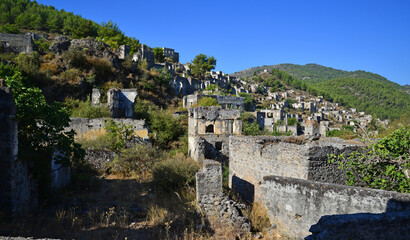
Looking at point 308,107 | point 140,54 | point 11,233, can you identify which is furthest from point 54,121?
point 308,107

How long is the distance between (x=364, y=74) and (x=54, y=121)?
195 metres

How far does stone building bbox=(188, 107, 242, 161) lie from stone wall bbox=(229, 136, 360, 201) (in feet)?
17.8

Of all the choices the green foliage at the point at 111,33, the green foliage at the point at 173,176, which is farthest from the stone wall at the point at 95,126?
the green foliage at the point at 111,33

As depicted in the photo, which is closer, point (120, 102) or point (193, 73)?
point (120, 102)

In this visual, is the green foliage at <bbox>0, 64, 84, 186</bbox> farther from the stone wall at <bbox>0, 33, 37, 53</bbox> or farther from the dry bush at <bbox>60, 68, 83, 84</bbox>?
the stone wall at <bbox>0, 33, 37, 53</bbox>

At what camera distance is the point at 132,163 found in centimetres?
987

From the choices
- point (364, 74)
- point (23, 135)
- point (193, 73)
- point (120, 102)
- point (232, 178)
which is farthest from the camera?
point (364, 74)

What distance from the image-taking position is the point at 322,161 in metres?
5.51

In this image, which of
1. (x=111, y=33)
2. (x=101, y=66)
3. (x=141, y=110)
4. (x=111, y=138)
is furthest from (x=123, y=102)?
(x=111, y=33)

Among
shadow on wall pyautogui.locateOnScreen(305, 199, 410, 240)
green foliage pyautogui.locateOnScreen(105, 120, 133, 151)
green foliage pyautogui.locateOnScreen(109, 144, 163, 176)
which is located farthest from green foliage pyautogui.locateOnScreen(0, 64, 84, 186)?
shadow on wall pyautogui.locateOnScreen(305, 199, 410, 240)

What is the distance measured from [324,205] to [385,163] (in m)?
2.18

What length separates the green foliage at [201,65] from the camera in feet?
195

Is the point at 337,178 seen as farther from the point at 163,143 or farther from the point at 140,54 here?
the point at 140,54

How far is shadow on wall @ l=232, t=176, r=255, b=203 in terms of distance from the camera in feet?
24.1
